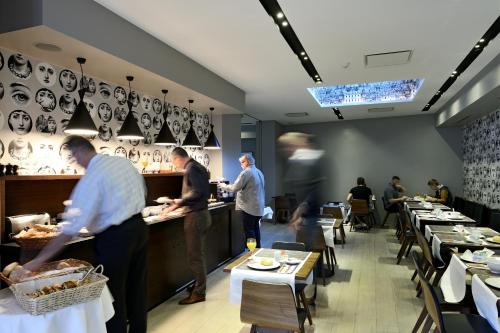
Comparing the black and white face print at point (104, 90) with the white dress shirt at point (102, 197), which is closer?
the white dress shirt at point (102, 197)

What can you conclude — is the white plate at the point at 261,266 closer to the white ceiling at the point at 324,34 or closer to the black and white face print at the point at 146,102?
the white ceiling at the point at 324,34

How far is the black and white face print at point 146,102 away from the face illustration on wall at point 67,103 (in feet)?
3.79

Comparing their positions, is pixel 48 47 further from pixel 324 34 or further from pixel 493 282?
pixel 493 282

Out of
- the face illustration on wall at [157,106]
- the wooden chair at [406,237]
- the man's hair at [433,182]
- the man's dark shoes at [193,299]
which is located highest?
the face illustration on wall at [157,106]

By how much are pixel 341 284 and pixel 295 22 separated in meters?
3.26

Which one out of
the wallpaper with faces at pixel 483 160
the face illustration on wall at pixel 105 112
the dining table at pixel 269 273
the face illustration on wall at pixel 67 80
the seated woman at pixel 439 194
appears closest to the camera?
the dining table at pixel 269 273

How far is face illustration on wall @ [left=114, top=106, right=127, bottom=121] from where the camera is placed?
414 cm

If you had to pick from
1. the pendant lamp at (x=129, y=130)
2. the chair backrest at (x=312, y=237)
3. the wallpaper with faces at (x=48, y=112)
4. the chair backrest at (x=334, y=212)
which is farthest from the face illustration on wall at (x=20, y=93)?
the chair backrest at (x=334, y=212)

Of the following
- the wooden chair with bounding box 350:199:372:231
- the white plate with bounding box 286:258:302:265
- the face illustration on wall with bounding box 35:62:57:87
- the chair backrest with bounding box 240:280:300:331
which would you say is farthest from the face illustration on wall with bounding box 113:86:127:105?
the wooden chair with bounding box 350:199:372:231

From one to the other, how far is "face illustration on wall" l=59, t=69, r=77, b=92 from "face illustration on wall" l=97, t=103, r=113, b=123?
1.31 ft

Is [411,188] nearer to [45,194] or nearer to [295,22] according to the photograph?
[295,22]

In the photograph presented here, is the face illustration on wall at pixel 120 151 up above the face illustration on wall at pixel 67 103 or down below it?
below

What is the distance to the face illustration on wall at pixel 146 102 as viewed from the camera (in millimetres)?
4650

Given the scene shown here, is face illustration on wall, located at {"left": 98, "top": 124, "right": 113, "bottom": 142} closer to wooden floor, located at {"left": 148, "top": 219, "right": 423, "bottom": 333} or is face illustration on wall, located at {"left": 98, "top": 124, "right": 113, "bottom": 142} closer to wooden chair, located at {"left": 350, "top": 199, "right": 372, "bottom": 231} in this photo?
wooden floor, located at {"left": 148, "top": 219, "right": 423, "bottom": 333}
